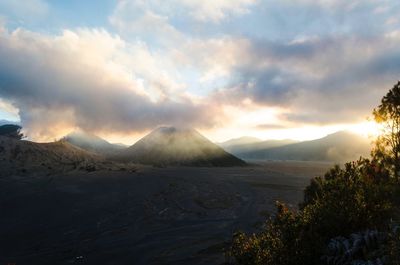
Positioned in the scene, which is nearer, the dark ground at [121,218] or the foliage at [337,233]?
the foliage at [337,233]

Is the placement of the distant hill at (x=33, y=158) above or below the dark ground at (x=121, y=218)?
above

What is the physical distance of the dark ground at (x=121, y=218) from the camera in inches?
1421

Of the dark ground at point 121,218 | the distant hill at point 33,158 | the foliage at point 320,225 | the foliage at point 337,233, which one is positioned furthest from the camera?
the distant hill at point 33,158

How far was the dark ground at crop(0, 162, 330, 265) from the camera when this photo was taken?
36094 mm

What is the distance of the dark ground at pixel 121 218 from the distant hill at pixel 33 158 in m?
10.3

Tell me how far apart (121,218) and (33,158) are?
6356 centimetres

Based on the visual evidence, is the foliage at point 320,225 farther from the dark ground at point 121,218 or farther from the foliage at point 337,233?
the dark ground at point 121,218

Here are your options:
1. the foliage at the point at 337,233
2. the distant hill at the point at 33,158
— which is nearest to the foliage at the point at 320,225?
the foliage at the point at 337,233

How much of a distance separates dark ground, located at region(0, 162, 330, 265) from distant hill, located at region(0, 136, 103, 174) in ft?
33.8

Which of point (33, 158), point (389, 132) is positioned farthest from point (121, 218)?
point (33, 158)

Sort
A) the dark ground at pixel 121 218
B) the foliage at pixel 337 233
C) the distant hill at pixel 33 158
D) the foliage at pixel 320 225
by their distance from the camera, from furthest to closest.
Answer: the distant hill at pixel 33 158
the dark ground at pixel 121 218
the foliage at pixel 320 225
the foliage at pixel 337 233

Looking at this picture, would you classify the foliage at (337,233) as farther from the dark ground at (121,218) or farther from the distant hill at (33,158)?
the distant hill at (33,158)

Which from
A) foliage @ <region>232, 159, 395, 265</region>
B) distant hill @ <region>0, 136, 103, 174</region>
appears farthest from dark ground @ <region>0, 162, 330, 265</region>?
foliage @ <region>232, 159, 395, 265</region>

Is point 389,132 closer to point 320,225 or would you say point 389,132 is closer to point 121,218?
point 320,225
